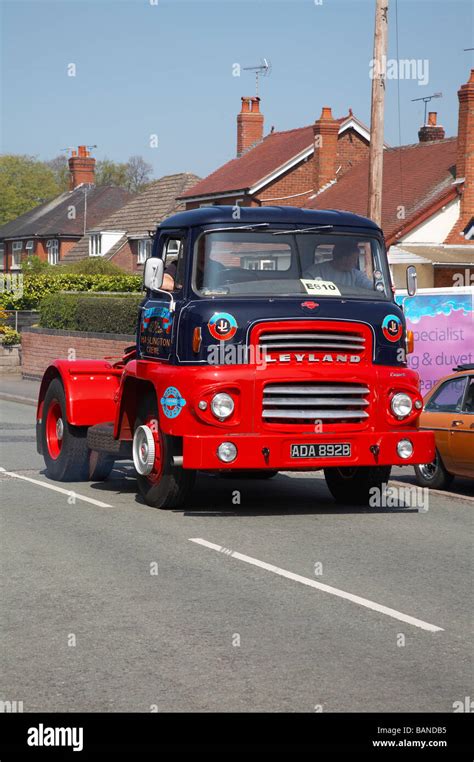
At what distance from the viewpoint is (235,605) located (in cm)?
788

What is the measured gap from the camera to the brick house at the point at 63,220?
271 ft

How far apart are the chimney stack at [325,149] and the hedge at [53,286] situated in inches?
365

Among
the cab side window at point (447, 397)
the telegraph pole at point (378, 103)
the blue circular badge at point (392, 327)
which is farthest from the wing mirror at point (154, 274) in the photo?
the telegraph pole at point (378, 103)

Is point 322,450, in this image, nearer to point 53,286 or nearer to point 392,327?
point 392,327

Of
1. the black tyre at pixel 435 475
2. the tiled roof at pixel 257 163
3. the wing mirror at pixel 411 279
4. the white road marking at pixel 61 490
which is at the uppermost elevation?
the tiled roof at pixel 257 163

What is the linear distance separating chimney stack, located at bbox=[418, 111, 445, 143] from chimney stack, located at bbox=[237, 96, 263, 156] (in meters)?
9.64

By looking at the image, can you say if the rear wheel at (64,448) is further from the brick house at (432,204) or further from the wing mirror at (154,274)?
the brick house at (432,204)

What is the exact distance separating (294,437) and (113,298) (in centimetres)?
2361

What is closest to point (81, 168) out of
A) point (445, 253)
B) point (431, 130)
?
point (431, 130)

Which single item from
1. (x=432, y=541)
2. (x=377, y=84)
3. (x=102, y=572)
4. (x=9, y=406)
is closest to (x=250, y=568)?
(x=102, y=572)

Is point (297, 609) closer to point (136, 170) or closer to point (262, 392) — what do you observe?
point (262, 392)

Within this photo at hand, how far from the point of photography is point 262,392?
11180mm

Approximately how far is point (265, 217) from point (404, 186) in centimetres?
3120

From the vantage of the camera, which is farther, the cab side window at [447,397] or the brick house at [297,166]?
the brick house at [297,166]
